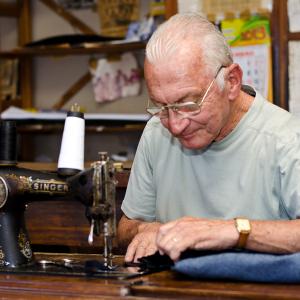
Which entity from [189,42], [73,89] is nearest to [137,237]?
[189,42]

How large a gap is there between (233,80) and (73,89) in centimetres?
379

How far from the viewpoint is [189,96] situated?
2057 millimetres

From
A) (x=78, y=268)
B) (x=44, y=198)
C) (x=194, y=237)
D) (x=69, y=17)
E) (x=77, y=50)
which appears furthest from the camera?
(x=69, y=17)

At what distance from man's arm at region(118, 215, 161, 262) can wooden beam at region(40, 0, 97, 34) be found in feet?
11.6

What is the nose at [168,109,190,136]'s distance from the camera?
208 cm

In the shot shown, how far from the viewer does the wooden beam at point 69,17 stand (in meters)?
5.78

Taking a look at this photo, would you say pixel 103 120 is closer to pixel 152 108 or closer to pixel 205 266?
pixel 152 108

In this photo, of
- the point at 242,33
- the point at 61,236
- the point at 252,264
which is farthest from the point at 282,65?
the point at 252,264

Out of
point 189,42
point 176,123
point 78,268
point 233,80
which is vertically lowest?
point 78,268

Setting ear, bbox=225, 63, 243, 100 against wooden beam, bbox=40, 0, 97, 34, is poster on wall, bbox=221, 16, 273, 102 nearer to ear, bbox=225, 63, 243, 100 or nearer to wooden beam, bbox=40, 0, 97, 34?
ear, bbox=225, 63, 243, 100

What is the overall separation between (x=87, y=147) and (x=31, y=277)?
3924 millimetres

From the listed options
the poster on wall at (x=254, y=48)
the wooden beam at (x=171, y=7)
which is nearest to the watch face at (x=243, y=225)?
the poster on wall at (x=254, y=48)

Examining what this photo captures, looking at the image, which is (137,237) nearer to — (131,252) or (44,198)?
(131,252)

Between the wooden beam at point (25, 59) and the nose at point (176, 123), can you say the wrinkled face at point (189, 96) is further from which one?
the wooden beam at point (25, 59)
